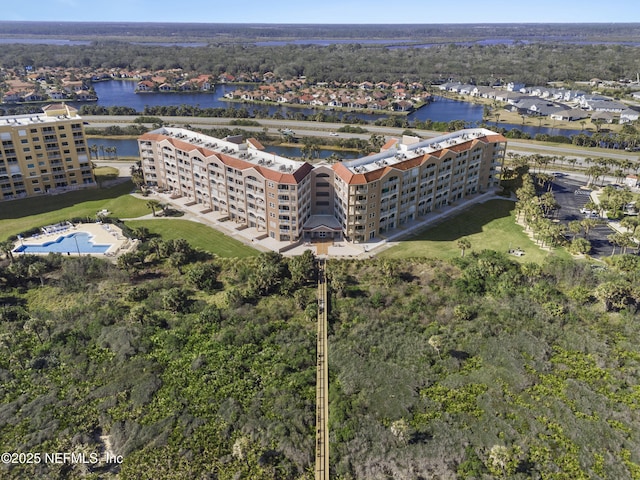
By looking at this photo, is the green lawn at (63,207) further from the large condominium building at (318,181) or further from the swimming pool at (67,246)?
the large condominium building at (318,181)

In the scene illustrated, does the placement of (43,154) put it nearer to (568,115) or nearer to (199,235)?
(199,235)

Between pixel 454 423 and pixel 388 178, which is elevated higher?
pixel 388 178

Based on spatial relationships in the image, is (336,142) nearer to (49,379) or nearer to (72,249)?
(72,249)

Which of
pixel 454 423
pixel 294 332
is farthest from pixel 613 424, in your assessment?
pixel 294 332

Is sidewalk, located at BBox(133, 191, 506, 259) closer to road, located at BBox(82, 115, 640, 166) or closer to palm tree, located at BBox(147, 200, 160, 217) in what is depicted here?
palm tree, located at BBox(147, 200, 160, 217)

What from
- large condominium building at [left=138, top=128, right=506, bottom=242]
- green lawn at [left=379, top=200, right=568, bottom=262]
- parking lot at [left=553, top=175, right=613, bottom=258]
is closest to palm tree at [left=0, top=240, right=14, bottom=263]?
large condominium building at [left=138, top=128, right=506, bottom=242]

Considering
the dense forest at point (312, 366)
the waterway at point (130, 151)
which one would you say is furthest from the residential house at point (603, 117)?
the dense forest at point (312, 366)

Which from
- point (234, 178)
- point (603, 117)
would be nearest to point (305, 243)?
point (234, 178)
